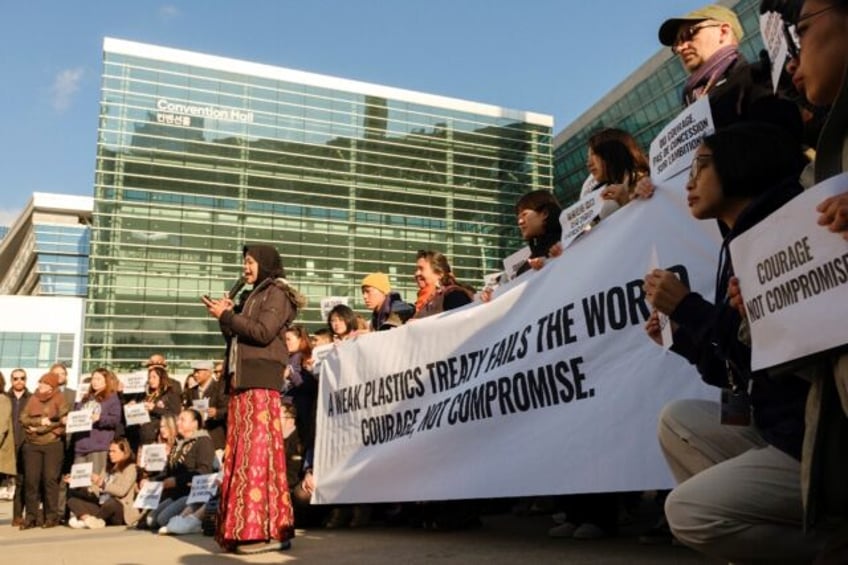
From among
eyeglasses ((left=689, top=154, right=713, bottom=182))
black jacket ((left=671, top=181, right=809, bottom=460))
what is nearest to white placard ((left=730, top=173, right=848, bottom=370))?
black jacket ((left=671, top=181, right=809, bottom=460))

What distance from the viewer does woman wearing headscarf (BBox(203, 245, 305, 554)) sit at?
13.8ft

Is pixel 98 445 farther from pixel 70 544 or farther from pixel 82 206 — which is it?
pixel 82 206

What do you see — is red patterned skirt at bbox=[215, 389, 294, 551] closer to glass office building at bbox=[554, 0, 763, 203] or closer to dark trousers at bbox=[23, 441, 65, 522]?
dark trousers at bbox=[23, 441, 65, 522]

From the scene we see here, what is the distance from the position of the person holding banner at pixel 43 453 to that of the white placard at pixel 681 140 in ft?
21.7

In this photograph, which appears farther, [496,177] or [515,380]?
[496,177]

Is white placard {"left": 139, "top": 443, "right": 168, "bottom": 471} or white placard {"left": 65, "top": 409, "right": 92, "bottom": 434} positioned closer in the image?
white placard {"left": 139, "top": 443, "right": 168, "bottom": 471}

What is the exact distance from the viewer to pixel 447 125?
74312 mm

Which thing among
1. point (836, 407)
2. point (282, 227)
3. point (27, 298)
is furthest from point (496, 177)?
point (836, 407)

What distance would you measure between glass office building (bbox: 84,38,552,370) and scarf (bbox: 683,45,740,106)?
6023cm

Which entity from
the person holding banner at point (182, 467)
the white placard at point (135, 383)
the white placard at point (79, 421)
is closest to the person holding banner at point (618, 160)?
the person holding banner at point (182, 467)

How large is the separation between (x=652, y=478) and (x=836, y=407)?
1.70 meters

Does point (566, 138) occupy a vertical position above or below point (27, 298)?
above

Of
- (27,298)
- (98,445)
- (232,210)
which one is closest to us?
(98,445)

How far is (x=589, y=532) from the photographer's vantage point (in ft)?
13.3
